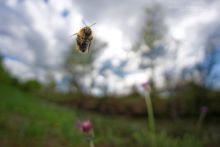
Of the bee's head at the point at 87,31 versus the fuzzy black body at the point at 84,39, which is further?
the bee's head at the point at 87,31

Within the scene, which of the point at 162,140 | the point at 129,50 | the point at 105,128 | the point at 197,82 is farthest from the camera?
the point at 129,50

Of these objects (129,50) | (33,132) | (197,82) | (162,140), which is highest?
(129,50)

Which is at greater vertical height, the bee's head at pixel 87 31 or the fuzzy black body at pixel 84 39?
the bee's head at pixel 87 31

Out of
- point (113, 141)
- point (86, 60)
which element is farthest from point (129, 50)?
point (113, 141)

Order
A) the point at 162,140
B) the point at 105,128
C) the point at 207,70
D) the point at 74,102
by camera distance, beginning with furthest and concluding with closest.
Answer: the point at 74,102, the point at 207,70, the point at 105,128, the point at 162,140

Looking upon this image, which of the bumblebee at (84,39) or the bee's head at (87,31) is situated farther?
the bee's head at (87,31)

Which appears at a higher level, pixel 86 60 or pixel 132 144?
pixel 86 60

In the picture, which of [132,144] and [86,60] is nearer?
[132,144]

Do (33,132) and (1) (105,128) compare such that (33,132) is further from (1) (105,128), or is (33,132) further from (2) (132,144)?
(1) (105,128)
